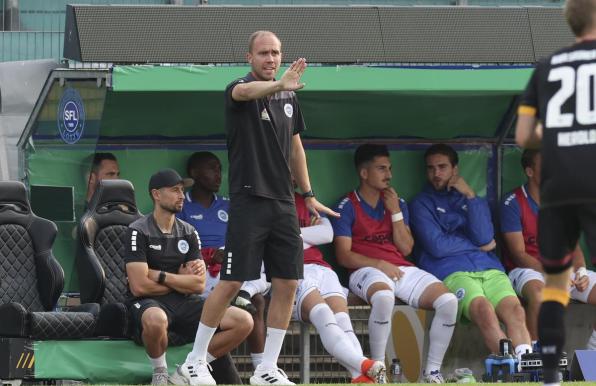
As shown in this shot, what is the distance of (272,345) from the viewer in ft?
28.9

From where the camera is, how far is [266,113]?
28.1 feet

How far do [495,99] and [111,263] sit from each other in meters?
3.57

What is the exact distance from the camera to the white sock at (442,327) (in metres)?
11.0

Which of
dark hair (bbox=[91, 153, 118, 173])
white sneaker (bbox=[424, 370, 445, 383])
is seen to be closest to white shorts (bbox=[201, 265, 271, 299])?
dark hair (bbox=[91, 153, 118, 173])

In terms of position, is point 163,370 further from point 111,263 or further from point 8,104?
point 8,104

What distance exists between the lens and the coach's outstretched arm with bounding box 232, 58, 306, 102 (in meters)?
7.90

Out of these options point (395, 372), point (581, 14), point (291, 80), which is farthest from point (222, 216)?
point (581, 14)

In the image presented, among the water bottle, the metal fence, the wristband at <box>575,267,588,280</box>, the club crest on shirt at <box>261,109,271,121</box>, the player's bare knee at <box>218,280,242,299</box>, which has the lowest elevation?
the water bottle

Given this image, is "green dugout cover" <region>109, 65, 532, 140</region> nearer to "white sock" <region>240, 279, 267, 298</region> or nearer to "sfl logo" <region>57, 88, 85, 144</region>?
"sfl logo" <region>57, 88, 85, 144</region>

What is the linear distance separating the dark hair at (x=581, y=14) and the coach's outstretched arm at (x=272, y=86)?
1.98 metres

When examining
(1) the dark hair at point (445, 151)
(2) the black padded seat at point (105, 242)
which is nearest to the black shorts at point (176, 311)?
(2) the black padded seat at point (105, 242)

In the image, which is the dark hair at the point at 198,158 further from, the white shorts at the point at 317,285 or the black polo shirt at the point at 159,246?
the black polo shirt at the point at 159,246

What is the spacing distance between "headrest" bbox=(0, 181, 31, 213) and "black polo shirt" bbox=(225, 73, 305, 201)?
2516mm

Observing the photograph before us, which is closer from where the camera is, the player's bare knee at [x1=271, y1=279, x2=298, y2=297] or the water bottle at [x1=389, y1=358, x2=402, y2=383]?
the player's bare knee at [x1=271, y1=279, x2=298, y2=297]
